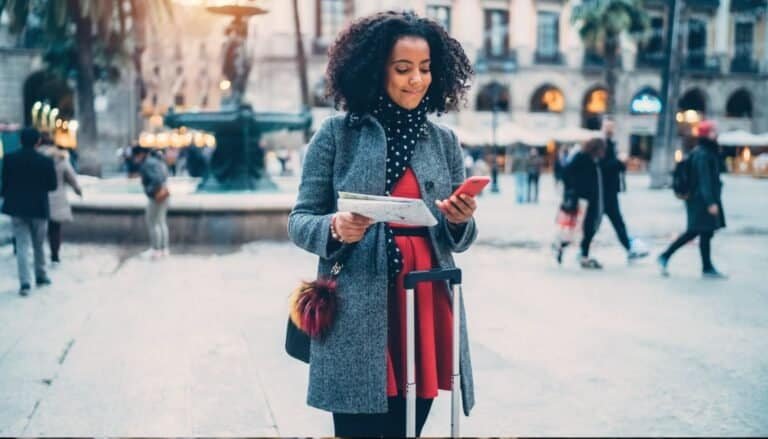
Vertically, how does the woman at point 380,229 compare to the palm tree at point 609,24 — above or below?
below

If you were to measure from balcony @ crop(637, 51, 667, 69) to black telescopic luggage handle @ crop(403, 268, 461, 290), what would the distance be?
1850 inches

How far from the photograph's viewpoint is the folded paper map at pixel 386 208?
192 cm

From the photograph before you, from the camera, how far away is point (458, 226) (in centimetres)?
236

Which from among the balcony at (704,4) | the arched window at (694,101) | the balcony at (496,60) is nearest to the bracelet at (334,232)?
the balcony at (496,60)

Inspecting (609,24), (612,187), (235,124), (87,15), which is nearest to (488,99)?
(609,24)

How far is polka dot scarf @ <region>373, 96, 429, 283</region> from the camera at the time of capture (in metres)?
2.35

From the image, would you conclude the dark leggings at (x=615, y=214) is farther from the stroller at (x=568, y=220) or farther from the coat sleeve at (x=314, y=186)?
the coat sleeve at (x=314, y=186)

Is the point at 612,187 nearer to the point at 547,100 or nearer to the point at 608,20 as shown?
the point at 608,20

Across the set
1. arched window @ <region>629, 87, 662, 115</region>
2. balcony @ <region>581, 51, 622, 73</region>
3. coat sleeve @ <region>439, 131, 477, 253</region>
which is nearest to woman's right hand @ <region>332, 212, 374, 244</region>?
coat sleeve @ <region>439, 131, 477, 253</region>

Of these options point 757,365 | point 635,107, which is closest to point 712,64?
point 635,107

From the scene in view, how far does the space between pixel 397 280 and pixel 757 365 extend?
12.1ft

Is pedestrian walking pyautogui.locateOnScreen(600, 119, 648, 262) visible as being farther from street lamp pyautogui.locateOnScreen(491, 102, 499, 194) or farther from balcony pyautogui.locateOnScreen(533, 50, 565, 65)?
balcony pyautogui.locateOnScreen(533, 50, 565, 65)

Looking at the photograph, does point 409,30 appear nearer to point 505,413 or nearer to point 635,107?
point 505,413

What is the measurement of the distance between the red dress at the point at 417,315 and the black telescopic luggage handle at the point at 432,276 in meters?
0.08
